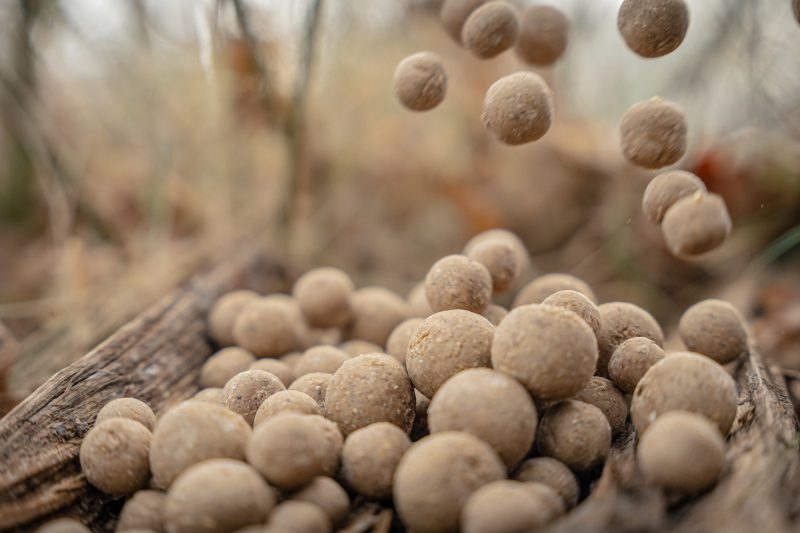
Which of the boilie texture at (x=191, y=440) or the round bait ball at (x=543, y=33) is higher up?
the round bait ball at (x=543, y=33)

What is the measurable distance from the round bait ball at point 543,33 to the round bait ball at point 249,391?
3.11 ft

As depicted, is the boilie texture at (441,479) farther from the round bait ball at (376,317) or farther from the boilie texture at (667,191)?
the round bait ball at (376,317)

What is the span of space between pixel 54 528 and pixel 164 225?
2.17 metres

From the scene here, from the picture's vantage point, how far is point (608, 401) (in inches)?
53.5

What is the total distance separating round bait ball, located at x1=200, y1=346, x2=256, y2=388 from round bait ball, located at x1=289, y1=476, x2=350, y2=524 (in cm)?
61

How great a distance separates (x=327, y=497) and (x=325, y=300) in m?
0.83

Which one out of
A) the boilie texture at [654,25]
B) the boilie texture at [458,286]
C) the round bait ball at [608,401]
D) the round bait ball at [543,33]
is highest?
the round bait ball at [543,33]

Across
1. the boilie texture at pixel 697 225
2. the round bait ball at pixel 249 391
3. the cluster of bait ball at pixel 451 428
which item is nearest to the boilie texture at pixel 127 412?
the cluster of bait ball at pixel 451 428

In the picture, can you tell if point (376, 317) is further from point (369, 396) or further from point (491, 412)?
point (491, 412)

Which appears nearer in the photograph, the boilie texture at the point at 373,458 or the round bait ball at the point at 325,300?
the boilie texture at the point at 373,458

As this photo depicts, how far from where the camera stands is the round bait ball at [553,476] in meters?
1.16

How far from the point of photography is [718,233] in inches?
45.1

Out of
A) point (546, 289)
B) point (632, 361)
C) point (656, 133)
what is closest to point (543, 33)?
point (656, 133)

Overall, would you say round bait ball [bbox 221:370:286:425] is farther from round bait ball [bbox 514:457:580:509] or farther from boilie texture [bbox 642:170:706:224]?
boilie texture [bbox 642:170:706:224]
